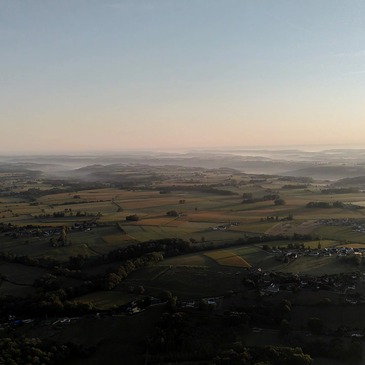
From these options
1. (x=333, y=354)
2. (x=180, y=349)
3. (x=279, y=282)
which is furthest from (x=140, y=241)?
(x=333, y=354)

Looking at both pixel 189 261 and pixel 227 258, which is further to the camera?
pixel 227 258

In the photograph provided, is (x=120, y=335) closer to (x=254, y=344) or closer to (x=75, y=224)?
(x=254, y=344)

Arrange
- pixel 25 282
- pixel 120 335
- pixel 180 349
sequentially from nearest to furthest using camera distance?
1. pixel 180 349
2. pixel 120 335
3. pixel 25 282

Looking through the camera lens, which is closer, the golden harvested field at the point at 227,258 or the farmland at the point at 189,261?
the farmland at the point at 189,261

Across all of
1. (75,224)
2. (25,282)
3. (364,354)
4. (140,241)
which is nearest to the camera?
(364,354)

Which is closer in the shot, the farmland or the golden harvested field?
the farmland

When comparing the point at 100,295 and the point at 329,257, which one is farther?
the point at 329,257

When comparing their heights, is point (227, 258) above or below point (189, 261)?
above

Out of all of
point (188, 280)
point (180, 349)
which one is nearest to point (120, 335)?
point (180, 349)
